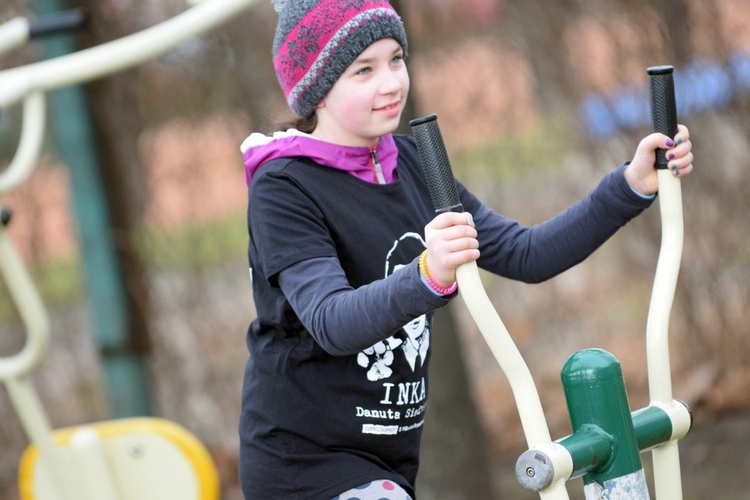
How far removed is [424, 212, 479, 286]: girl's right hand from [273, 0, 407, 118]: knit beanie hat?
0.50 m

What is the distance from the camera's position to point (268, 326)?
7.01 ft

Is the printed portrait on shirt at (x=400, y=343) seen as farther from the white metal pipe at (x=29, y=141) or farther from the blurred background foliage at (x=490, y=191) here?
the blurred background foliage at (x=490, y=191)

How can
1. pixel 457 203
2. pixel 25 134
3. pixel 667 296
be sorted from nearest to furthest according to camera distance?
pixel 457 203
pixel 667 296
pixel 25 134

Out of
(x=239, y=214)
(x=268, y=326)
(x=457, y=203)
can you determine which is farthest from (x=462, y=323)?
(x=457, y=203)

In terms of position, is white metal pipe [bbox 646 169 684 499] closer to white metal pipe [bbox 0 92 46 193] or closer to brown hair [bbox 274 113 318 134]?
brown hair [bbox 274 113 318 134]

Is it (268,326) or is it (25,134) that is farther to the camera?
(25,134)

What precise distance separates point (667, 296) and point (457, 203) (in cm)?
51

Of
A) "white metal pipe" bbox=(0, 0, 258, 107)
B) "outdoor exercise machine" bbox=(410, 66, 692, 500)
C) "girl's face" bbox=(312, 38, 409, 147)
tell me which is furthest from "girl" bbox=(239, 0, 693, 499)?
"white metal pipe" bbox=(0, 0, 258, 107)

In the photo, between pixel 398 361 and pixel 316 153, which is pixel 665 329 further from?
pixel 316 153

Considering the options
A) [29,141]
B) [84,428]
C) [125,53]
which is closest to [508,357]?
[125,53]

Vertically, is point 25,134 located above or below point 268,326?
above

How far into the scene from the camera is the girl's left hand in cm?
204

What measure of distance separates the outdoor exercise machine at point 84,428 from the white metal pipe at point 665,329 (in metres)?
1.40

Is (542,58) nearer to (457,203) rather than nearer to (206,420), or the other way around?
(206,420)
